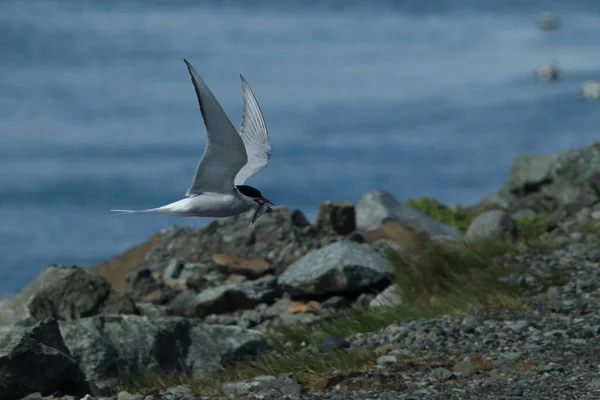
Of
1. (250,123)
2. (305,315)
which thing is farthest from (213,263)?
(250,123)

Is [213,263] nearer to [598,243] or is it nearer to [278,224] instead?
[278,224]

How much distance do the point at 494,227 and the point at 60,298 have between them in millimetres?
4833

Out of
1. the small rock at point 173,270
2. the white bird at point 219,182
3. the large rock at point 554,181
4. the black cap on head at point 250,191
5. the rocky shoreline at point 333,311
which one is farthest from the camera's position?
the large rock at point 554,181

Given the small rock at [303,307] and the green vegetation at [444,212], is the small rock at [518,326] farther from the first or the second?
the green vegetation at [444,212]

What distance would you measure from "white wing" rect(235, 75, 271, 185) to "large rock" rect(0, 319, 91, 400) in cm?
188

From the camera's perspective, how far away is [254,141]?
7824 millimetres

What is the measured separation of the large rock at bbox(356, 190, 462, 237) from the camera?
15.3 m

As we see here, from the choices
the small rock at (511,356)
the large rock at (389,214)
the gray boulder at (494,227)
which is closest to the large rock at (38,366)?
the small rock at (511,356)

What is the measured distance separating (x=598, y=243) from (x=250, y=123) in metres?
5.49

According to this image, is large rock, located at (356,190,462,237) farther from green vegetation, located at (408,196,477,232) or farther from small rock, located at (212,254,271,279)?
small rock, located at (212,254,271,279)

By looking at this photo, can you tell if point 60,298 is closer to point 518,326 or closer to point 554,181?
point 518,326

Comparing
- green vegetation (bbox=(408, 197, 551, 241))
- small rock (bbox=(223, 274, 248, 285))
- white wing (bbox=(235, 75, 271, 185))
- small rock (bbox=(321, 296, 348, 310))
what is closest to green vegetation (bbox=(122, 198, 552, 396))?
small rock (bbox=(321, 296, 348, 310))

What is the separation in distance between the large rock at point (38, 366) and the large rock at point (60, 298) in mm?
2290

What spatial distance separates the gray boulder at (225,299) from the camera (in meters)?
12.6
